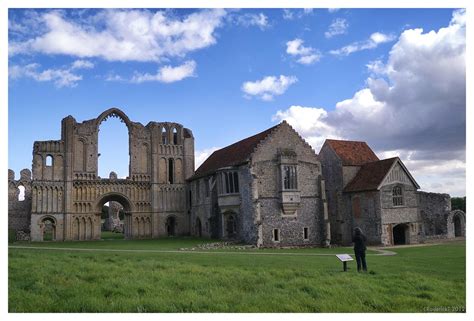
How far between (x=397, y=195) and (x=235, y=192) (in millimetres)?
14997

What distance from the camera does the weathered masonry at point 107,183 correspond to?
172 ft

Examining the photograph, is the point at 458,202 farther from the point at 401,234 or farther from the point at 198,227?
the point at 198,227

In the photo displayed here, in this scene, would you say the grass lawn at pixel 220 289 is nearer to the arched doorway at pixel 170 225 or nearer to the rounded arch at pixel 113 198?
the rounded arch at pixel 113 198

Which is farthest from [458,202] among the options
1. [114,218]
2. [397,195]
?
[114,218]

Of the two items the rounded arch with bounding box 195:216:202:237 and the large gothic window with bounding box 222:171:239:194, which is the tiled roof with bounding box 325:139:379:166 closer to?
the large gothic window with bounding box 222:171:239:194

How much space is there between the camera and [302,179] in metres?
43.9

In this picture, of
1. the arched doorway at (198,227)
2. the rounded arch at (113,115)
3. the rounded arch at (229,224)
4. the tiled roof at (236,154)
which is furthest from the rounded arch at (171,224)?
the rounded arch at (229,224)

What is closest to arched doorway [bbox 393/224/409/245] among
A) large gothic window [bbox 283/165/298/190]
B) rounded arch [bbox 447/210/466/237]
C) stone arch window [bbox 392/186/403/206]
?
stone arch window [bbox 392/186/403/206]

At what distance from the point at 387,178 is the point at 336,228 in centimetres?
813

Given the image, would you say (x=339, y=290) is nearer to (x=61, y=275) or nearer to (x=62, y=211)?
(x=61, y=275)

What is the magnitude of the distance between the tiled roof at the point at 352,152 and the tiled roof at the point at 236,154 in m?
8.71

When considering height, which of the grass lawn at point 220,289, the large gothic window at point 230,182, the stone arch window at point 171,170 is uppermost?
the stone arch window at point 171,170
